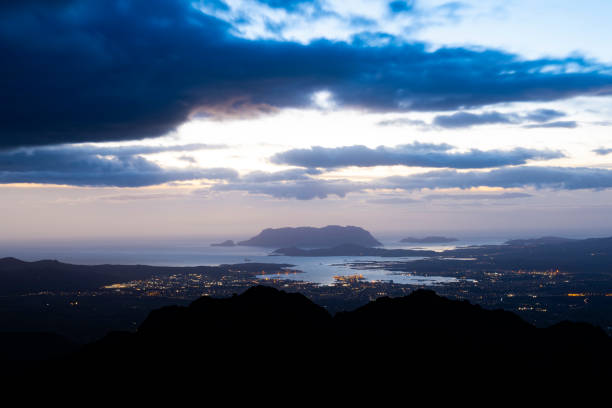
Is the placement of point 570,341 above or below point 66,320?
above

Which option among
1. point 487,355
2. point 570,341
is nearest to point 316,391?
point 487,355

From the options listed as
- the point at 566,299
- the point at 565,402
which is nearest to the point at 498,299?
the point at 566,299

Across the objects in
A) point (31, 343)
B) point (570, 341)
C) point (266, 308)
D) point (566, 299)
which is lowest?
point (566, 299)

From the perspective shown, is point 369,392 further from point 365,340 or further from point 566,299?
point 566,299

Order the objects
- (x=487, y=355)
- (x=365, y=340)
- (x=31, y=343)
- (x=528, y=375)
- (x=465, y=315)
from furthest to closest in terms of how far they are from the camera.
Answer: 1. (x=31, y=343)
2. (x=465, y=315)
3. (x=365, y=340)
4. (x=487, y=355)
5. (x=528, y=375)

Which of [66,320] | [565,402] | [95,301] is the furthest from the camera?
[95,301]

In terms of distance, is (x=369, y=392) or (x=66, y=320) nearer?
(x=369, y=392)
